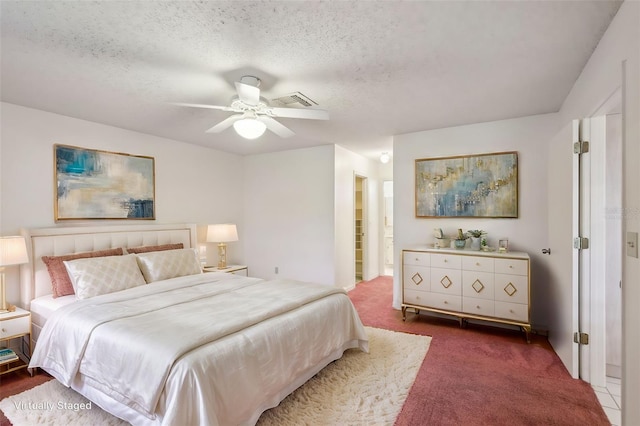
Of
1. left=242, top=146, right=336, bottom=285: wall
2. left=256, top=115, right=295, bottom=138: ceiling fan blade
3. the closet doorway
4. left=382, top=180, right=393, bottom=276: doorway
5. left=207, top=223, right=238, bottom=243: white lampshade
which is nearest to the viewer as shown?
left=256, top=115, right=295, bottom=138: ceiling fan blade

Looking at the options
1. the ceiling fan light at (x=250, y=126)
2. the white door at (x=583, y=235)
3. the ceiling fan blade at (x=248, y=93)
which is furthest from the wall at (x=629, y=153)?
the ceiling fan light at (x=250, y=126)

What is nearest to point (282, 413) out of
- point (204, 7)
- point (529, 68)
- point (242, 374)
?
point (242, 374)

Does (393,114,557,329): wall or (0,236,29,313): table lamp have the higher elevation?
(393,114,557,329): wall

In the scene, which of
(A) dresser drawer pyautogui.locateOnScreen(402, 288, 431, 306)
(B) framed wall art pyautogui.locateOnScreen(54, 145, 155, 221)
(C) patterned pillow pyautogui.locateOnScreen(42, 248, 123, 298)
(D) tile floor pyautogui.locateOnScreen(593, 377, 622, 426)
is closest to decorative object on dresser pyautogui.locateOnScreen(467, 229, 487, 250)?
(A) dresser drawer pyautogui.locateOnScreen(402, 288, 431, 306)

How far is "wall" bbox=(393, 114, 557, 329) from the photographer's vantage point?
11.1ft

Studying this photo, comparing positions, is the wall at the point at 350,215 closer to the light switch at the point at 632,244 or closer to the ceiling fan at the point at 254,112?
the ceiling fan at the point at 254,112

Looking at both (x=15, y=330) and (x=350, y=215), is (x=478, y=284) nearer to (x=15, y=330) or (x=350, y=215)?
(x=350, y=215)

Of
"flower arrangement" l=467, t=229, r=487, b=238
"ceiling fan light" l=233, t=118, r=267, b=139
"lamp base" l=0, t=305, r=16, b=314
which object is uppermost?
"ceiling fan light" l=233, t=118, r=267, b=139

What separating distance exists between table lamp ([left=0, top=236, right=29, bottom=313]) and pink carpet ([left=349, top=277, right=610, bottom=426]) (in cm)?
331

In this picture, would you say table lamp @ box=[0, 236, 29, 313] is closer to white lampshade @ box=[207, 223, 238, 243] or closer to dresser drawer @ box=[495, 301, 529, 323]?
white lampshade @ box=[207, 223, 238, 243]

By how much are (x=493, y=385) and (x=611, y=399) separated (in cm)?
76

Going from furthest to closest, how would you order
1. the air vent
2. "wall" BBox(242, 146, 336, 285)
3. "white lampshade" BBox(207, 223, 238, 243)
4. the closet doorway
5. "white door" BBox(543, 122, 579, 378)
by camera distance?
1. the closet doorway
2. "wall" BBox(242, 146, 336, 285)
3. "white lampshade" BBox(207, 223, 238, 243)
4. the air vent
5. "white door" BBox(543, 122, 579, 378)

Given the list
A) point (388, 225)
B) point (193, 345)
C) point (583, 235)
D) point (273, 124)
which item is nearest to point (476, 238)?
point (583, 235)

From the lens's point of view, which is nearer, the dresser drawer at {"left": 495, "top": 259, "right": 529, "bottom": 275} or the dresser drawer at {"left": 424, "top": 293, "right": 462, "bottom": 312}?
the dresser drawer at {"left": 495, "top": 259, "right": 529, "bottom": 275}
